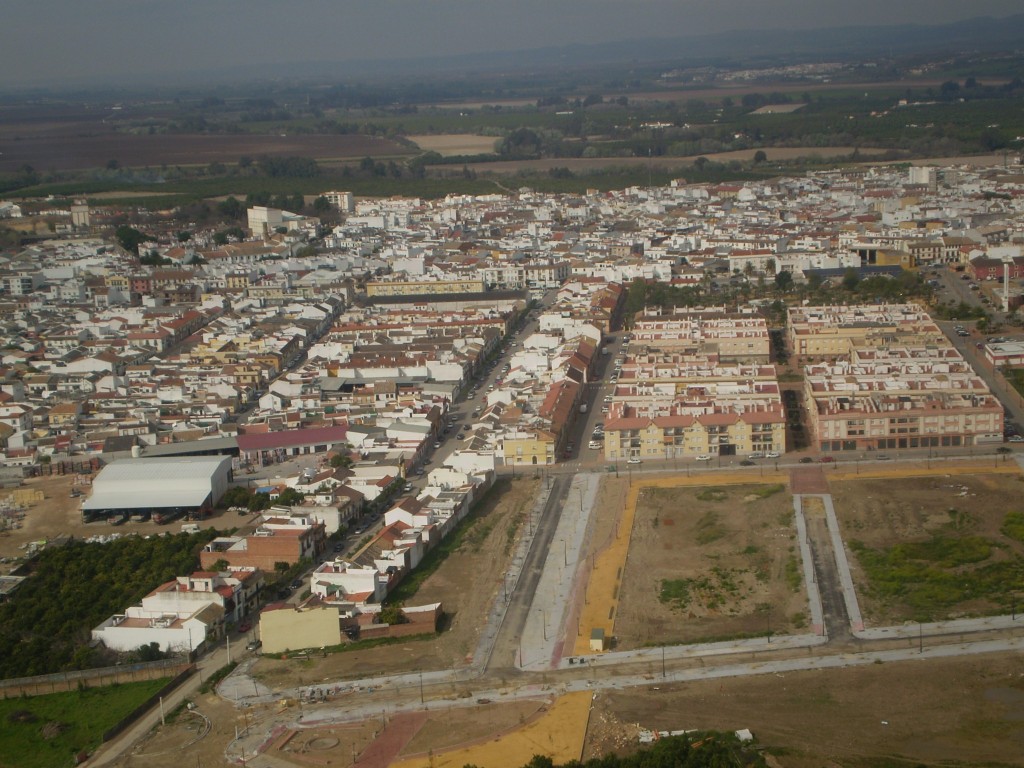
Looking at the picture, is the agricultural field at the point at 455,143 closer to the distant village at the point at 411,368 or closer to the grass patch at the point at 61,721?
the distant village at the point at 411,368

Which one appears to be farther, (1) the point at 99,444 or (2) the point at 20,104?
(2) the point at 20,104

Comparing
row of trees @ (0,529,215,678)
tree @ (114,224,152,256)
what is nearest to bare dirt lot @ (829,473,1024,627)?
row of trees @ (0,529,215,678)

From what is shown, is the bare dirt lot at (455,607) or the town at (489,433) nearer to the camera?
the bare dirt lot at (455,607)

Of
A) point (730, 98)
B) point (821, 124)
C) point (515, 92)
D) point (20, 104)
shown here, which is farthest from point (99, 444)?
point (515, 92)

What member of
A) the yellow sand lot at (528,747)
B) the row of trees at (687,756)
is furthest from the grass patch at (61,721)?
the row of trees at (687,756)

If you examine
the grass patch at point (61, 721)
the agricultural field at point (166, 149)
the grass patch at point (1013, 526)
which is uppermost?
the agricultural field at point (166, 149)

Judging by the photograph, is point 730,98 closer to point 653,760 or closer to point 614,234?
point 614,234
